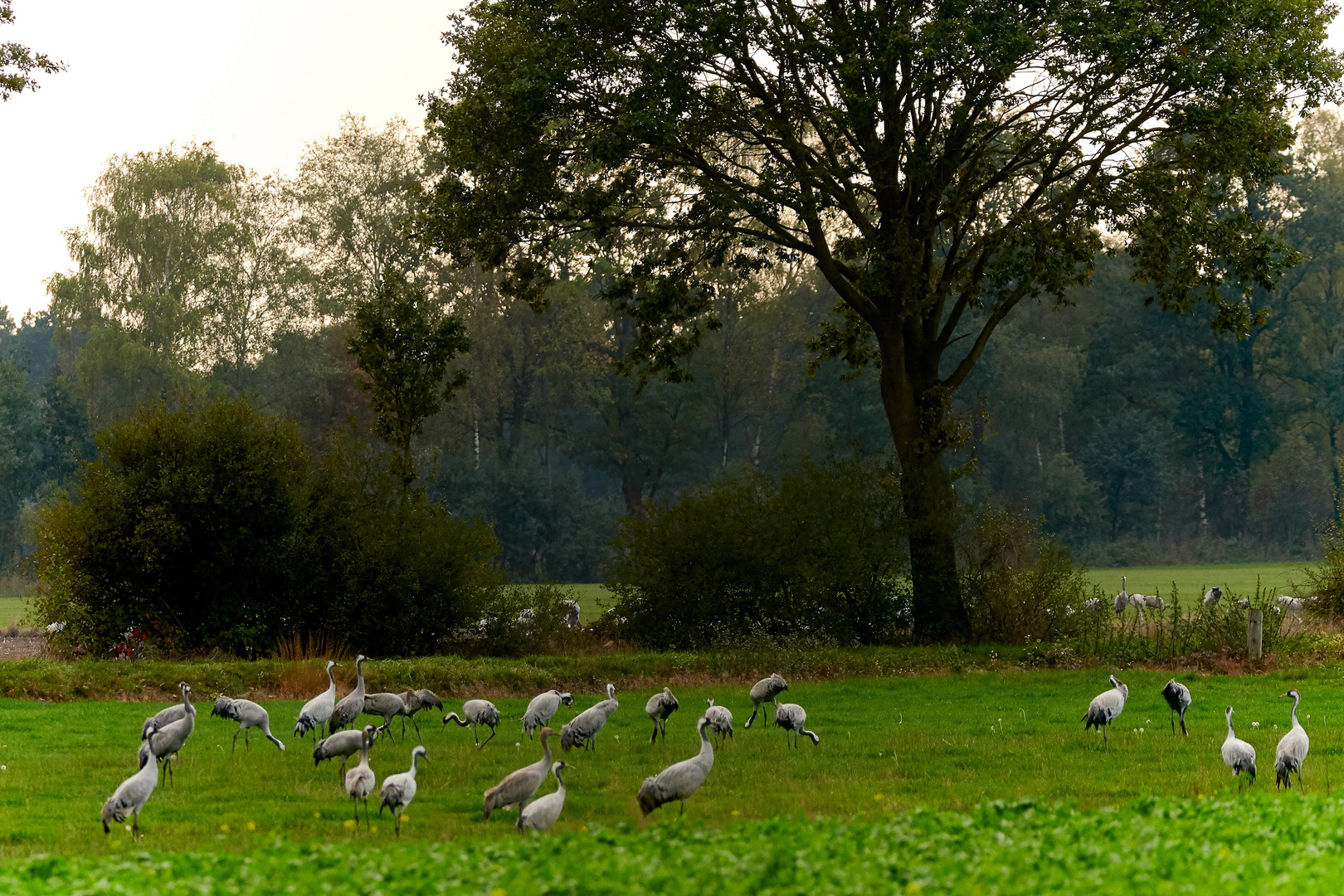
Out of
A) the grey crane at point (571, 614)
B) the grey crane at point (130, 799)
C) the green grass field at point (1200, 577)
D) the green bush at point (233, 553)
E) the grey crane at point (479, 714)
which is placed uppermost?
the green bush at point (233, 553)

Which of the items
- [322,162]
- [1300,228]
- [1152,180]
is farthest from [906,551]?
[1300,228]

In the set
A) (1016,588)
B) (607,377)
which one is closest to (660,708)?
(1016,588)

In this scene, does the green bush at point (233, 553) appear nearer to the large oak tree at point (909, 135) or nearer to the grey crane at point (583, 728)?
the large oak tree at point (909, 135)

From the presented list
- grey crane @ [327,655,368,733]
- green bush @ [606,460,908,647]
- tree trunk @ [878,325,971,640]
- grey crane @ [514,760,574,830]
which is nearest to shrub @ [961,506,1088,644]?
tree trunk @ [878,325,971,640]

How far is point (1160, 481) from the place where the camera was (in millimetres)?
75938

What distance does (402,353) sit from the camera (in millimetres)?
28625

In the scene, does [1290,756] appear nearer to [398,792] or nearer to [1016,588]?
[398,792]

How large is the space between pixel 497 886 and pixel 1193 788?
7599mm

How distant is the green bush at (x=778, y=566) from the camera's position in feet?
90.4

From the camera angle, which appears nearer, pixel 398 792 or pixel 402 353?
pixel 398 792

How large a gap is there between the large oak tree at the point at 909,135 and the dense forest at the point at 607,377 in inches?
1213

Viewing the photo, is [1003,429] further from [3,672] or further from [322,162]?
[3,672]

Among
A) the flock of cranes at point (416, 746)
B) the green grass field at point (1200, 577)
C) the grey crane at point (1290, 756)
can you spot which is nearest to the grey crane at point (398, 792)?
the flock of cranes at point (416, 746)

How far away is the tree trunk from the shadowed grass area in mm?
6889
